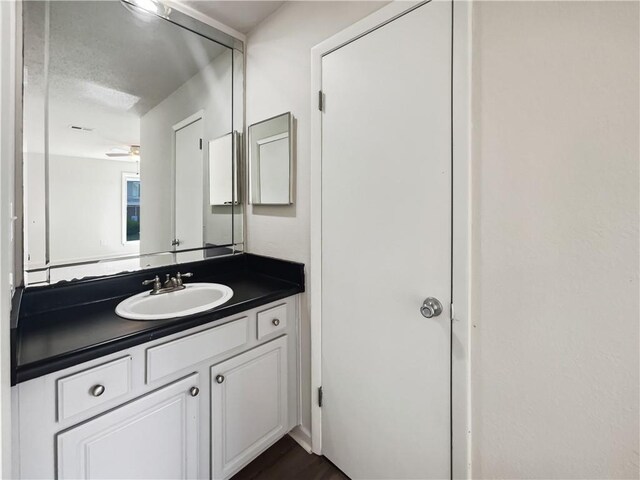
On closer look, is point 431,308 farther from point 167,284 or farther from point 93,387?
point 167,284

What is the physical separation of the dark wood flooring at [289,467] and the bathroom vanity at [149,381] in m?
0.09

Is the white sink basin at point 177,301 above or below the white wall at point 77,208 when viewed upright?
below

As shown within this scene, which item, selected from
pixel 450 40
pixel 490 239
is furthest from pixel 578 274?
pixel 450 40

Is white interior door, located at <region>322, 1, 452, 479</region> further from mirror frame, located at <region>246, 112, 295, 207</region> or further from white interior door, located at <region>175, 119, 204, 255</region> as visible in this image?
white interior door, located at <region>175, 119, 204, 255</region>

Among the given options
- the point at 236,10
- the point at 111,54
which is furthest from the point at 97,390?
the point at 236,10

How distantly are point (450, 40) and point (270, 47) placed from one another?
44.7 inches

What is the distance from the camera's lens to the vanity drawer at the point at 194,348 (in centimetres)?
107

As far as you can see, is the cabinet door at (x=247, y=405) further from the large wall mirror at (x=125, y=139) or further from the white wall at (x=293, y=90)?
the large wall mirror at (x=125, y=139)

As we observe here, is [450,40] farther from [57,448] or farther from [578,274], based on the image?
[57,448]

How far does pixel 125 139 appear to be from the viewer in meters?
1.46

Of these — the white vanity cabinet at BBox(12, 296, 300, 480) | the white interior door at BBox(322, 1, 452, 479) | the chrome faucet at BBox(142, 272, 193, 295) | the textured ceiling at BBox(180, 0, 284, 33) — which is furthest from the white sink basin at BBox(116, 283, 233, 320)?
the textured ceiling at BBox(180, 0, 284, 33)

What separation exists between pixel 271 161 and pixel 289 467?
163 centimetres

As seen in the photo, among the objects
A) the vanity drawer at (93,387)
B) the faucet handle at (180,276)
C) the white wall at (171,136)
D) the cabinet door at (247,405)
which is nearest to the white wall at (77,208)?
the white wall at (171,136)

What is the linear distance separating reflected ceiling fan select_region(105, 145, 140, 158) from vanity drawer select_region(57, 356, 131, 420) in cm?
100
